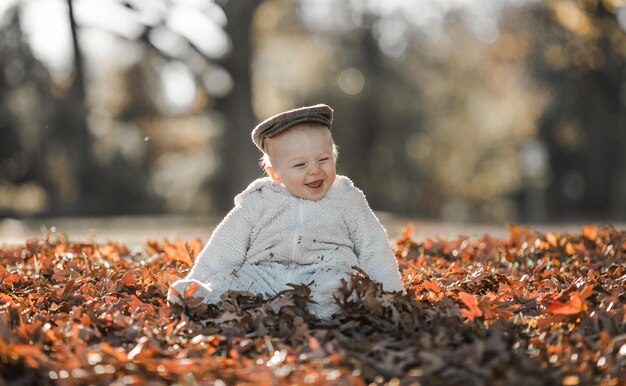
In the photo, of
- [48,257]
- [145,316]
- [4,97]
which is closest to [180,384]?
[145,316]

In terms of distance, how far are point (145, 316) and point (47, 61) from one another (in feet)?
76.9

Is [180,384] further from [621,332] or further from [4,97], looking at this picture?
[4,97]

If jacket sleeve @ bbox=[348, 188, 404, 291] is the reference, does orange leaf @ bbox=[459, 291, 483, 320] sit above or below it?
below

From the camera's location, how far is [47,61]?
25047 mm

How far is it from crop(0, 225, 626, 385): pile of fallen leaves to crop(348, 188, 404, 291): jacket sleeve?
0.44 ft

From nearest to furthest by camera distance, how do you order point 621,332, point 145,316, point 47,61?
1. point 621,332
2. point 145,316
3. point 47,61

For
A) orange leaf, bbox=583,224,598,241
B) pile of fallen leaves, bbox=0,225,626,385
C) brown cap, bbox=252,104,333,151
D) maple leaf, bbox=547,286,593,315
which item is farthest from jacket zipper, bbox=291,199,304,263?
orange leaf, bbox=583,224,598,241

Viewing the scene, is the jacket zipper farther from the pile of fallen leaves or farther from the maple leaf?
the maple leaf

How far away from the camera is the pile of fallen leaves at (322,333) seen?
259 cm

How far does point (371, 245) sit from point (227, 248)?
2.32 feet

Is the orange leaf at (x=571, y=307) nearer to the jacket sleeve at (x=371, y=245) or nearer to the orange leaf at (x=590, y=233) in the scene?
the jacket sleeve at (x=371, y=245)

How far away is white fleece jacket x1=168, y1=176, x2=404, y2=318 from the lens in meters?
3.81

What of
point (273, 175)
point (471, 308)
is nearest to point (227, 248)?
point (273, 175)

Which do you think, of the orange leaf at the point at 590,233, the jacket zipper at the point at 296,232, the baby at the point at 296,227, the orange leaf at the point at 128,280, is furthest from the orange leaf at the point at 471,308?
the orange leaf at the point at 590,233
